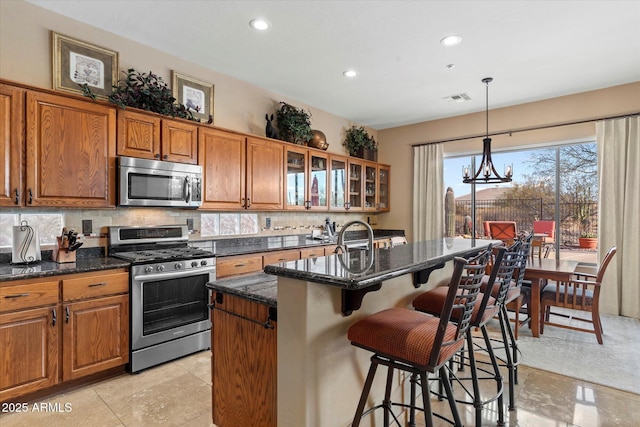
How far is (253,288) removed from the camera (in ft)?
5.92

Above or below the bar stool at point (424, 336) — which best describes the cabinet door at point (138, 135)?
above

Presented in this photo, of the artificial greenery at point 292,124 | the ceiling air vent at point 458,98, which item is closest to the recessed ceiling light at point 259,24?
the artificial greenery at point 292,124

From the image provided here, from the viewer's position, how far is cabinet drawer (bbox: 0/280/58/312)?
2.12m

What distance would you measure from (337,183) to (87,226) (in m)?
3.29

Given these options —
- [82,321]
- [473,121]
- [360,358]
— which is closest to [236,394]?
[360,358]

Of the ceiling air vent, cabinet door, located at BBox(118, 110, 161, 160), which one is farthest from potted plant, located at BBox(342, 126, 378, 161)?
cabinet door, located at BBox(118, 110, 161, 160)

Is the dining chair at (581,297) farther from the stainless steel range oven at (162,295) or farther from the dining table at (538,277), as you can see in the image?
the stainless steel range oven at (162,295)

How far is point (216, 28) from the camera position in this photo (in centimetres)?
294

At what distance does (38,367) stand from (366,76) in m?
3.98

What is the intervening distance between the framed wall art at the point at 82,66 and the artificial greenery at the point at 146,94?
9cm

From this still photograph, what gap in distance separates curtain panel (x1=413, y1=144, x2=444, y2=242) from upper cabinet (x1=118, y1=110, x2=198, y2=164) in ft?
12.6

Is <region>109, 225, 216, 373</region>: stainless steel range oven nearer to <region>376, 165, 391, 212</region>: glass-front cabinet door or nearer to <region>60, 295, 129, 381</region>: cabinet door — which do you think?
<region>60, 295, 129, 381</region>: cabinet door

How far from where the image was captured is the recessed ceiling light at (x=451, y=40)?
3037 millimetres

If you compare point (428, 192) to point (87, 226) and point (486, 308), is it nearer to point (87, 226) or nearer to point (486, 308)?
point (486, 308)
